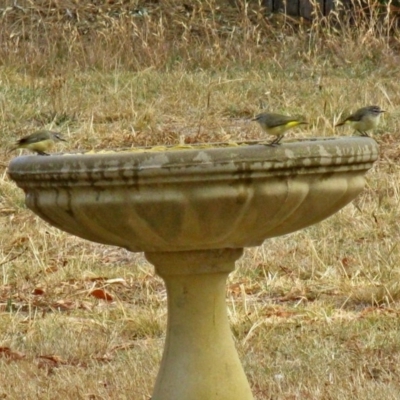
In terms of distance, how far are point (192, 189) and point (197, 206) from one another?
0.19 feet

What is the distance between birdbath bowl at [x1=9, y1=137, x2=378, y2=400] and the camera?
321cm

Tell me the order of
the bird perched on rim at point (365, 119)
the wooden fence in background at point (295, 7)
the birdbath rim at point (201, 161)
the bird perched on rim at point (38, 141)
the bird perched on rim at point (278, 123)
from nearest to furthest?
1. the birdbath rim at point (201, 161)
2. the bird perched on rim at point (278, 123)
3. the bird perched on rim at point (38, 141)
4. the bird perched on rim at point (365, 119)
5. the wooden fence in background at point (295, 7)

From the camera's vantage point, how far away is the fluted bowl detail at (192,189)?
126 inches

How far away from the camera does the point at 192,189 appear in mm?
3217

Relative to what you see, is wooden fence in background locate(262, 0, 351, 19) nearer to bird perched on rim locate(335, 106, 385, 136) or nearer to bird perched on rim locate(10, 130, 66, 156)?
bird perched on rim locate(335, 106, 385, 136)

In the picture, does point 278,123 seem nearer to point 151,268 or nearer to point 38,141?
point 38,141

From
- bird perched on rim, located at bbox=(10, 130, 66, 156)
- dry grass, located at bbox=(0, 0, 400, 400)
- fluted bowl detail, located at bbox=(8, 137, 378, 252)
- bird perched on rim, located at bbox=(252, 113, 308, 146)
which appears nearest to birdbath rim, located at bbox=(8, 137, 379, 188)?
fluted bowl detail, located at bbox=(8, 137, 378, 252)

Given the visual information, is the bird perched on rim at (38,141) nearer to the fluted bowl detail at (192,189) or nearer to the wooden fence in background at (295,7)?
the fluted bowl detail at (192,189)

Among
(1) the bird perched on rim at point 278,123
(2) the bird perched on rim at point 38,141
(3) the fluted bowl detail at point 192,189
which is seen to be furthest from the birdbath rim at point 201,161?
(2) the bird perched on rim at point 38,141

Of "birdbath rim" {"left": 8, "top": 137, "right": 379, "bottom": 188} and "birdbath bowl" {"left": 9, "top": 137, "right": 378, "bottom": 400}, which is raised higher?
"birdbath rim" {"left": 8, "top": 137, "right": 379, "bottom": 188}

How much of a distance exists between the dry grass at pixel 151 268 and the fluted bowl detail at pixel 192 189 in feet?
3.64

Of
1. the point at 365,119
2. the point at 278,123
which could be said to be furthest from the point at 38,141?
the point at 365,119

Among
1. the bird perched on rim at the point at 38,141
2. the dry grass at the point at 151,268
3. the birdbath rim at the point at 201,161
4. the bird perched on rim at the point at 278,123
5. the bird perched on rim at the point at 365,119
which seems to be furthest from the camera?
the bird perched on rim at the point at 365,119

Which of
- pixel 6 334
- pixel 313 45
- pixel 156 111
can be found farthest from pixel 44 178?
pixel 313 45
